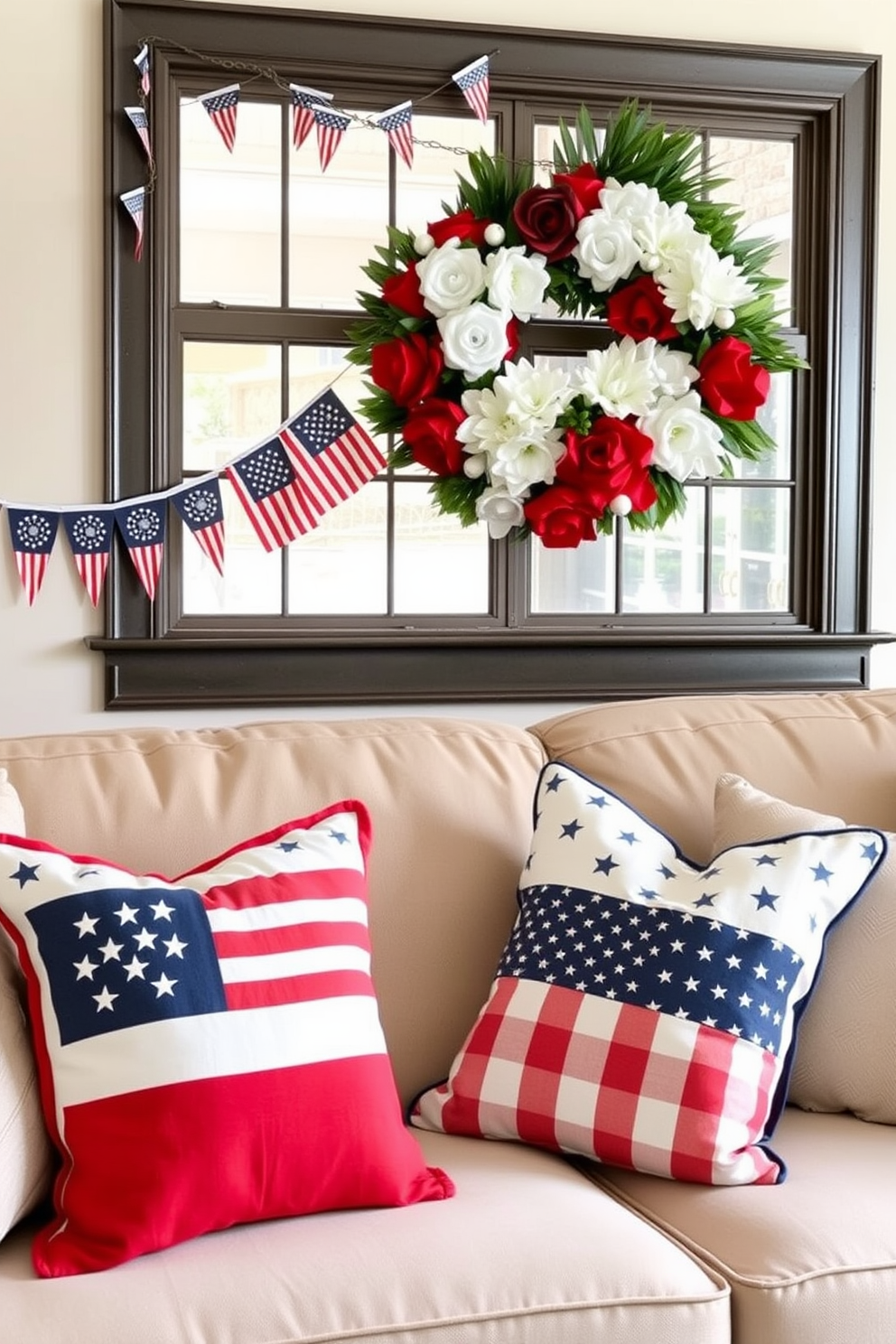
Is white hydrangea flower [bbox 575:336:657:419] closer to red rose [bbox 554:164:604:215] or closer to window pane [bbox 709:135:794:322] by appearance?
red rose [bbox 554:164:604:215]

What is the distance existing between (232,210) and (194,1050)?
7.66 ft

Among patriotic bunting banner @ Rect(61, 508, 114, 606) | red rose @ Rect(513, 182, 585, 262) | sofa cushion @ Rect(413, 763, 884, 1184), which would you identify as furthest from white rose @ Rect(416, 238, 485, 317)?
sofa cushion @ Rect(413, 763, 884, 1184)

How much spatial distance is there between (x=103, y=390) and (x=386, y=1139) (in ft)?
6.88

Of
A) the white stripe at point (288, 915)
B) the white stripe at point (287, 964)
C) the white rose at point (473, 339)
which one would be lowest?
the white stripe at point (287, 964)

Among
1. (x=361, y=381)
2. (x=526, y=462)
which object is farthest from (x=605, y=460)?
(x=361, y=381)

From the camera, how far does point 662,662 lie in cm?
358

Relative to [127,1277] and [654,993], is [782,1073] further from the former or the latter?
[127,1277]

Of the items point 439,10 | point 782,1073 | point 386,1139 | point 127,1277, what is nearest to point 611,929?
point 782,1073

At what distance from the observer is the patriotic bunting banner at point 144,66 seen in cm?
316

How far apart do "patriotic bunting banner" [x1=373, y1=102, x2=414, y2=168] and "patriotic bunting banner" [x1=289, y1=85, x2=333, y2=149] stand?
0.13 m

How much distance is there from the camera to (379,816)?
6.41 ft

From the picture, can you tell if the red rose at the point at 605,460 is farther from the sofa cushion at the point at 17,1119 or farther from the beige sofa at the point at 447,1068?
the sofa cushion at the point at 17,1119

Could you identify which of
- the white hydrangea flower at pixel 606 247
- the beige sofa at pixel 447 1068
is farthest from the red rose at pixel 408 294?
the beige sofa at pixel 447 1068

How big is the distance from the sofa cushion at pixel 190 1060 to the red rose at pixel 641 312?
1.74 metres
